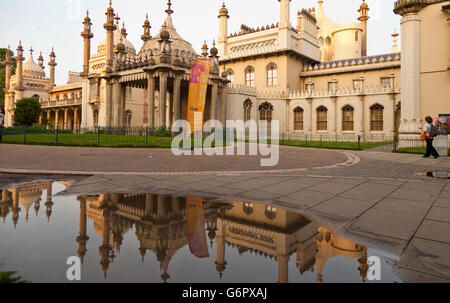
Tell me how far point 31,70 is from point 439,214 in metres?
82.4

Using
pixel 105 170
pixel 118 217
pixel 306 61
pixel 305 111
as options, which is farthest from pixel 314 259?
pixel 306 61

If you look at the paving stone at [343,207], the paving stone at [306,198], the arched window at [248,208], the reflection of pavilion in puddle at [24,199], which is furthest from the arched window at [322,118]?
the reflection of pavilion in puddle at [24,199]

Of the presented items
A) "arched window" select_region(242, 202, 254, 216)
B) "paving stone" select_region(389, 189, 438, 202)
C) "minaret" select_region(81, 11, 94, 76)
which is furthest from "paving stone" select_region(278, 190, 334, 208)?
"minaret" select_region(81, 11, 94, 76)

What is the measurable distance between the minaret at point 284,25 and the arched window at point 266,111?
24.8ft

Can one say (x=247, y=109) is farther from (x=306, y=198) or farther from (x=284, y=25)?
(x=306, y=198)

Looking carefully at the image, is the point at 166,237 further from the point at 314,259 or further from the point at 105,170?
the point at 105,170

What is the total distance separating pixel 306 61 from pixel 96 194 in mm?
39202

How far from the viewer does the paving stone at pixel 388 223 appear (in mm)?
3695

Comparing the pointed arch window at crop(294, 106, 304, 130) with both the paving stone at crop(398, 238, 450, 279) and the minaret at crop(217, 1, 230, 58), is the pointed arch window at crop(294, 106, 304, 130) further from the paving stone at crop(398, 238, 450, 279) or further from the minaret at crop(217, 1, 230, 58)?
the paving stone at crop(398, 238, 450, 279)

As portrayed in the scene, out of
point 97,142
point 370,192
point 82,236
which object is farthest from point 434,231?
point 97,142

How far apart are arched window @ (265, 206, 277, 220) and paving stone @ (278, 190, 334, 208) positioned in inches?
21.5

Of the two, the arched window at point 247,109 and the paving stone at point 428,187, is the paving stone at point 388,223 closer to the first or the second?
the paving stone at point 428,187

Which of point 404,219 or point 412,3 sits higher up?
point 412,3
